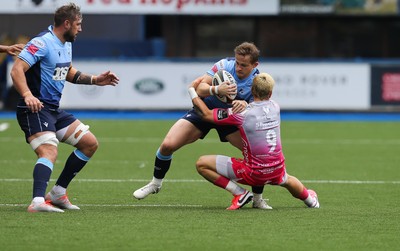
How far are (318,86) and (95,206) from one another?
15.9 meters

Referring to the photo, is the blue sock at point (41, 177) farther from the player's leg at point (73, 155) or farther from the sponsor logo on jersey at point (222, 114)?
the sponsor logo on jersey at point (222, 114)

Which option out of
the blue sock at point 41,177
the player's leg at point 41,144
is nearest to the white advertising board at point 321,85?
the player's leg at point 41,144

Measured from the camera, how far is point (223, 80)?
33.1 feet

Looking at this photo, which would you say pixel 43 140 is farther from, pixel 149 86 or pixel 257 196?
pixel 149 86

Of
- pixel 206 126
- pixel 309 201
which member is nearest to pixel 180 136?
pixel 206 126

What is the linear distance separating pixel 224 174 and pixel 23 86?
84.6 inches

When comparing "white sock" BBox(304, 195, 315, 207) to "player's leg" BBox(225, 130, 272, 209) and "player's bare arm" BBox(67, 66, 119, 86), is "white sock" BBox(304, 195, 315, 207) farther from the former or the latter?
"player's bare arm" BBox(67, 66, 119, 86)

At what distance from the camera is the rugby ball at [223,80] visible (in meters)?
10.1

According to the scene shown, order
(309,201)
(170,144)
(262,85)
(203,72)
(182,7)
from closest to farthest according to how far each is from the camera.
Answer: (262,85), (309,201), (170,144), (203,72), (182,7)

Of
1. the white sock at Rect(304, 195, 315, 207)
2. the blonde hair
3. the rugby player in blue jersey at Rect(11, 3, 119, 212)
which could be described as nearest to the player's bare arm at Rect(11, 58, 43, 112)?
the rugby player in blue jersey at Rect(11, 3, 119, 212)

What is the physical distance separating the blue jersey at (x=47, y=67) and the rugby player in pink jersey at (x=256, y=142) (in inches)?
51.6

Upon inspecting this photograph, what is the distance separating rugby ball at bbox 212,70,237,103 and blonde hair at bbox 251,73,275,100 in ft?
0.95

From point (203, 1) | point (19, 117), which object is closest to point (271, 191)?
point (19, 117)

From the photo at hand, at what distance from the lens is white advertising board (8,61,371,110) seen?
2559 centimetres
